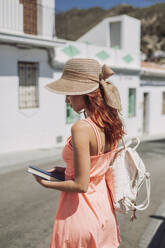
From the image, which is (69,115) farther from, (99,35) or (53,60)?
(99,35)

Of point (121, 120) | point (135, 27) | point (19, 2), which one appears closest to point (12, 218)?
point (121, 120)

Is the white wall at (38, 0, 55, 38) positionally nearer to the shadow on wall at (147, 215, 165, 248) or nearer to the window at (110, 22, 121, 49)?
the window at (110, 22, 121, 49)

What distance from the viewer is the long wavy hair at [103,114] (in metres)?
1.88

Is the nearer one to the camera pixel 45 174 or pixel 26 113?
pixel 45 174

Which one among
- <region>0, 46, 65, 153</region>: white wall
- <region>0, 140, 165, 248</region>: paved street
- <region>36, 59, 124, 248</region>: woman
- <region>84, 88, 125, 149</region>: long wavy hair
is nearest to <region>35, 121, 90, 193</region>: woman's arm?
<region>36, 59, 124, 248</region>: woman

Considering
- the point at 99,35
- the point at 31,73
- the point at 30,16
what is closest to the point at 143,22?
the point at 99,35

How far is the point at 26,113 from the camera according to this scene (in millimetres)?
11938

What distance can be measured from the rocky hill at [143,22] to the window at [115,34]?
4625 millimetres

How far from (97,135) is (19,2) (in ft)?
37.4

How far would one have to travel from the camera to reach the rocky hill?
49469 mm

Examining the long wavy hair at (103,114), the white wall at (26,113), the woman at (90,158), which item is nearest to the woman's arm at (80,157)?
the woman at (90,158)

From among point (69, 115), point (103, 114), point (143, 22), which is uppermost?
point (143, 22)

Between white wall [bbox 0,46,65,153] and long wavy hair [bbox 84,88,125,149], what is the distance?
9.68m

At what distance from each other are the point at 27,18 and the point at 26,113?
12.5 ft
